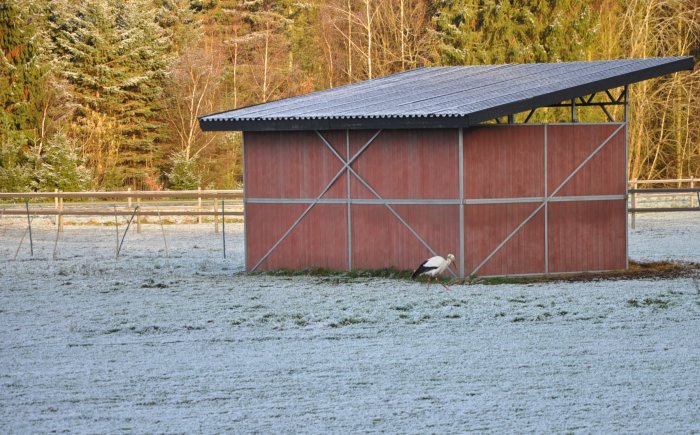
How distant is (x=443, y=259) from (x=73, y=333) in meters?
5.98

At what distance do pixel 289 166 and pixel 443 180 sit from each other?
2.90 m

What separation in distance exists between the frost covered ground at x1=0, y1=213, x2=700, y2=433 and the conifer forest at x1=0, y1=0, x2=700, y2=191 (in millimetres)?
27558

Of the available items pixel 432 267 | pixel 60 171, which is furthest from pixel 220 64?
pixel 432 267

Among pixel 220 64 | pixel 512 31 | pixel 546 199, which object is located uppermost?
pixel 512 31

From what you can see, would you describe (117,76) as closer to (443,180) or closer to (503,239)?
(443,180)

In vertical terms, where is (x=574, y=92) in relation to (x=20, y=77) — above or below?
below

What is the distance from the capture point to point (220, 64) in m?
52.0

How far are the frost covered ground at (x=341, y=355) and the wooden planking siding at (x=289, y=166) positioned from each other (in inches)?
61.2

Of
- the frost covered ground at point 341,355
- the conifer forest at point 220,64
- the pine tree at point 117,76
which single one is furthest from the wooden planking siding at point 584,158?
the pine tree at point 117,76

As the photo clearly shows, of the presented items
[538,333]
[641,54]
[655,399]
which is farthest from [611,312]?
[641,54]

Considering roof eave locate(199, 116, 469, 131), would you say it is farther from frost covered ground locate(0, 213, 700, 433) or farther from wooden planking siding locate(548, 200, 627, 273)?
wooden planking siding locate(548, 200, 627, 273)

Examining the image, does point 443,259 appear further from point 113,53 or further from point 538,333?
point 113,53

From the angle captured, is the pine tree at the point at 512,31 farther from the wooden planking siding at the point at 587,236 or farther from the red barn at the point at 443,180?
the wooden planking siding at the point at 587,236

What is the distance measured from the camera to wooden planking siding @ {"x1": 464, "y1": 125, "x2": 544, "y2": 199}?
58.4ft
